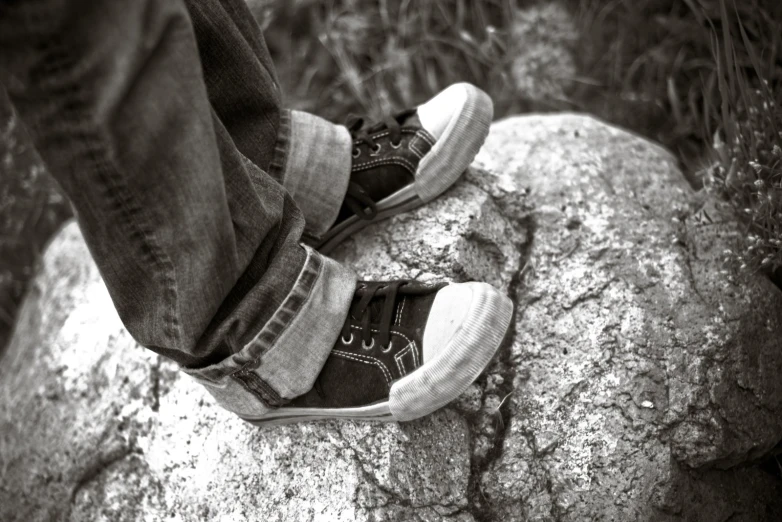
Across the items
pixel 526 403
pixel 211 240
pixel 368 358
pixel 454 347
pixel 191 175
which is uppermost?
pixel 191 175

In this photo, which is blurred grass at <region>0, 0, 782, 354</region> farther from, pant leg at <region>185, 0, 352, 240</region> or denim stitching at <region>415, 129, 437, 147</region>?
pant leg at <region>185, 0, 352, 240</region>

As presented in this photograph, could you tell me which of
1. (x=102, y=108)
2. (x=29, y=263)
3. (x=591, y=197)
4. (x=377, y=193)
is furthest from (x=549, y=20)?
(x=29, y=263)

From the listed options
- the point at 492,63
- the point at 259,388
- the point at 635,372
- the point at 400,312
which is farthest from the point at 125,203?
the point at 492,63

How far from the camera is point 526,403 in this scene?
4.81 feet

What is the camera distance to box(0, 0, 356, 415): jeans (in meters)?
0.86

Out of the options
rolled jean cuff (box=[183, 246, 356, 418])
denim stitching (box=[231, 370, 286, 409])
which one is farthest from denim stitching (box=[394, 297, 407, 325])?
denim stitching (box=[231, 370, 286, 409])

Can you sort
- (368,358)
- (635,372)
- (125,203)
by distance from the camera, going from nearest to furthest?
(125,203), (368,358), (635,372)

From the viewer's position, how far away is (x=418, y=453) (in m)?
1.37

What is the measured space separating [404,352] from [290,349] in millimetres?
240

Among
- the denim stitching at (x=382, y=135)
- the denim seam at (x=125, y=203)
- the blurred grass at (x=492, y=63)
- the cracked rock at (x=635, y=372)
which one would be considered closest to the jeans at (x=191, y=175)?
the denim seam at (x=125, y=203)

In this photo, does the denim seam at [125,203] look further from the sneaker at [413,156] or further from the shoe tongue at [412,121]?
the shoe tongue at [412,121]

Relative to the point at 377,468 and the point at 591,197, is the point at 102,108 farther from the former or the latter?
the point at 591,197

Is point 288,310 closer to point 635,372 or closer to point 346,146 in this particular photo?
point 346,146

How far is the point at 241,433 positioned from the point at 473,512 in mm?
590
